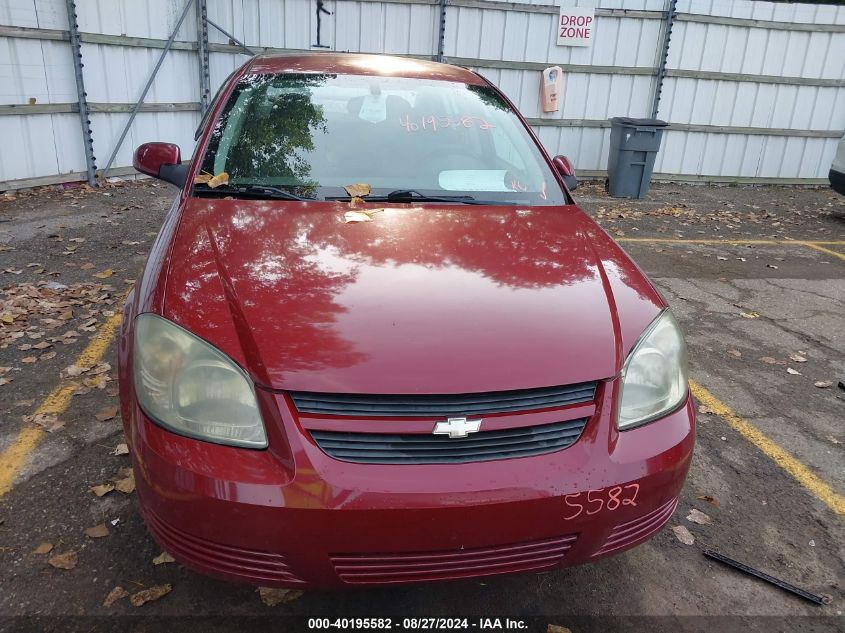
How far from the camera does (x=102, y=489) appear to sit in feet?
8.39

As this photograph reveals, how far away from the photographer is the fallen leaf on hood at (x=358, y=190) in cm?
262

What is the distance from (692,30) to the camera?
32.7 ft

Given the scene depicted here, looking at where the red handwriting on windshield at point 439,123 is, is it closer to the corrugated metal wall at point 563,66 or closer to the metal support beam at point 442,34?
the corrugated metal wall at point 563,66

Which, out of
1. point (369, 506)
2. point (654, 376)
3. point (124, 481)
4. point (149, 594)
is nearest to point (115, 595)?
point (149, 594)

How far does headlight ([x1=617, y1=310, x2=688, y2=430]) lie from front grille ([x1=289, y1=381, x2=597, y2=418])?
0.31 m

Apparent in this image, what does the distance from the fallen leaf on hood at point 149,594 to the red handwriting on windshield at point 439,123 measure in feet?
6.95

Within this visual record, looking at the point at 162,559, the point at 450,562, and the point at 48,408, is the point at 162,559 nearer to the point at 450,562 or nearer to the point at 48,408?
the point at 450,562

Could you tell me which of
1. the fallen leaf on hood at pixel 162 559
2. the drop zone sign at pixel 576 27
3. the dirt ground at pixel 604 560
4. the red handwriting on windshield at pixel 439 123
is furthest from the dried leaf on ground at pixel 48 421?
the drop zone sign at pixel 576 27

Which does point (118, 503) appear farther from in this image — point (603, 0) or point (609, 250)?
point (603, 0)

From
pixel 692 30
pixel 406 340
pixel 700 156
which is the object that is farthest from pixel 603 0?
pixel 406 340

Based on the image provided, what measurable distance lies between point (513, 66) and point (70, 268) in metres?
7.07

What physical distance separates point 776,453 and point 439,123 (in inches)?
88.4

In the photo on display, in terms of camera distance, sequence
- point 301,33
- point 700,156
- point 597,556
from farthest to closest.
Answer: point 700,156 → point 301,33 → point 597,556

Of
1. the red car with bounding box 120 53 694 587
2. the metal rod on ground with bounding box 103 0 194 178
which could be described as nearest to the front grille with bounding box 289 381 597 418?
the red car with bounding box 120 53 694 587
